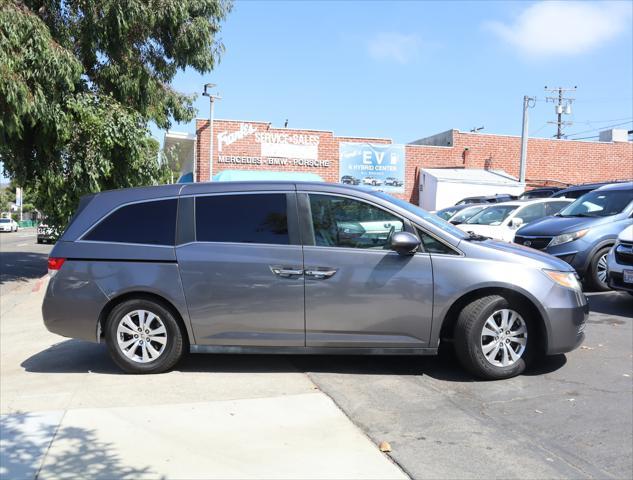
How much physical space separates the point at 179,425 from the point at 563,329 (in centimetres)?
340

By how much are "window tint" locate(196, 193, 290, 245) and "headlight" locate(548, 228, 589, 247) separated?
5.61 metres

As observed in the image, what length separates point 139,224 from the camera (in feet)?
17.9

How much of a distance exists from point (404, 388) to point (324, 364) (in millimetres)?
980

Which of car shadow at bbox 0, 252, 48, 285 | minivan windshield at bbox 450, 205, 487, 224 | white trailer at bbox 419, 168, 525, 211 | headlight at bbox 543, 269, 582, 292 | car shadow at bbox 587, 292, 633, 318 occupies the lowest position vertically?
car shadow at bbox 0, 252, 48, 285

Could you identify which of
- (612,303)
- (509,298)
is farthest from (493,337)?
(612,303)

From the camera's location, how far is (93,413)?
173 inches

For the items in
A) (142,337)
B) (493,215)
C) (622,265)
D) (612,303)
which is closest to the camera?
(142,337)

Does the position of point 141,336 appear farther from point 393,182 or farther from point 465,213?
point 393,182

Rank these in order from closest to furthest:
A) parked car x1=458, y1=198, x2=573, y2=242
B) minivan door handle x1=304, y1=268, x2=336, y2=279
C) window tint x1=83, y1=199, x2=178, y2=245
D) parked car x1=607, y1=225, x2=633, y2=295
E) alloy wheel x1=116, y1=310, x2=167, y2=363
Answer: minivan door handle x1=304, y1=268, x2=336, y2=279 → alloy wheel x1=116, y1=310, x2=167, y2=363 → window tint x1=83, y1=199, x2=178, y2=245 → parked car x1=607, y1=225, x2=633, y2=295 → parked car x1=458, y1=198, x2=573, y2=242

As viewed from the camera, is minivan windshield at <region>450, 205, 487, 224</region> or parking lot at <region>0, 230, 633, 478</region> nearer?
parking lot at <region>0, 230, 633, 478</region>

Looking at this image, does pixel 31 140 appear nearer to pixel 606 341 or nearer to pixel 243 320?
pixel 243 320

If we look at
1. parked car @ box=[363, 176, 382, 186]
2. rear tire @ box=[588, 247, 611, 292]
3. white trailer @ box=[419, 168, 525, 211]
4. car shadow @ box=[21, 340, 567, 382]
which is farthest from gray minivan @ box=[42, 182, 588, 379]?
parked car @ box=[363, 176, 382, 186]

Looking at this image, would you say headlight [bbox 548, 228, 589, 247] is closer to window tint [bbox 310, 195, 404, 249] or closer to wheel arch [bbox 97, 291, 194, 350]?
window tint [bbox 310, 195, 404, 249]

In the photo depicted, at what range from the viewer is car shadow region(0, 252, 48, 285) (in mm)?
15159
